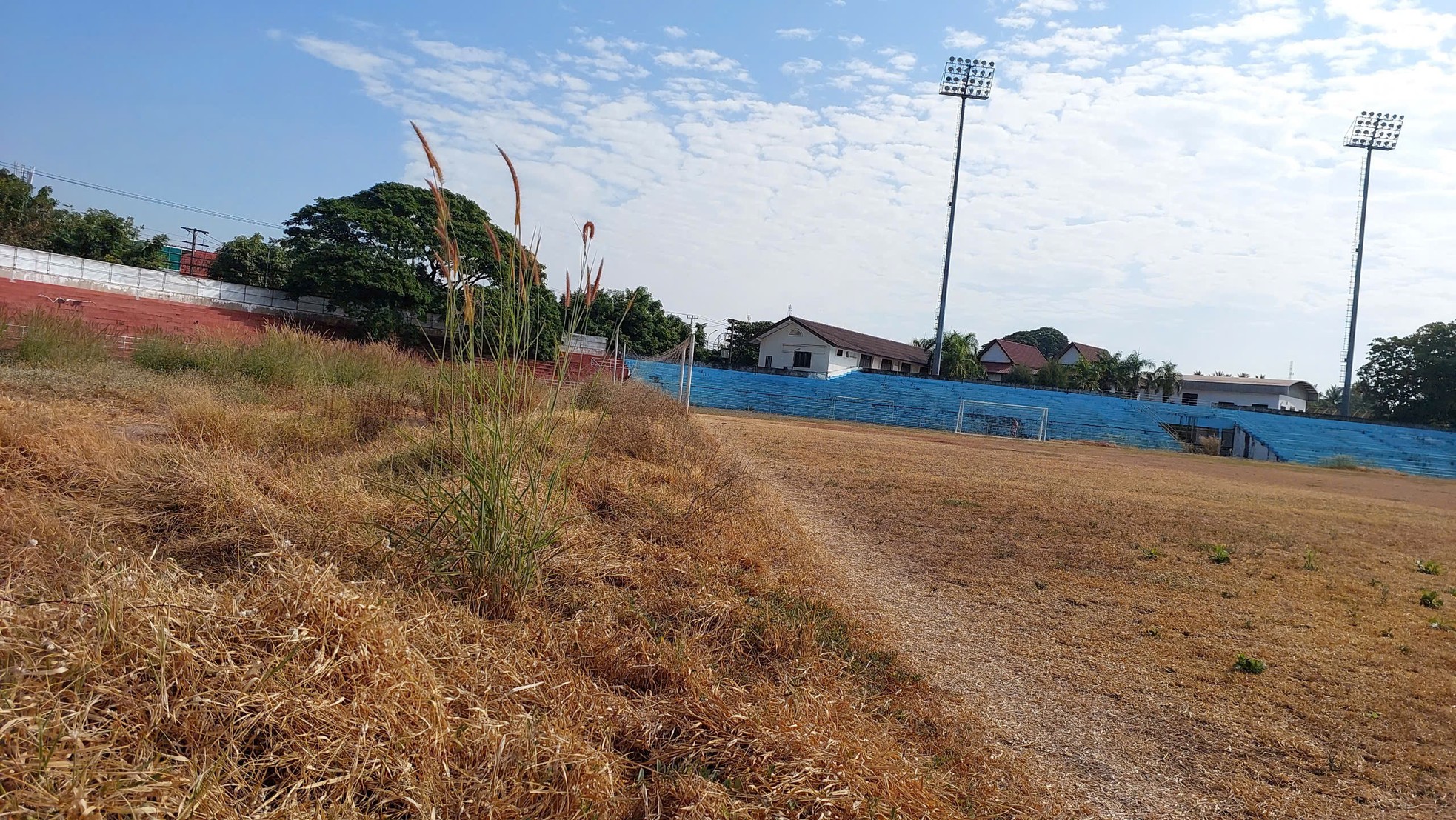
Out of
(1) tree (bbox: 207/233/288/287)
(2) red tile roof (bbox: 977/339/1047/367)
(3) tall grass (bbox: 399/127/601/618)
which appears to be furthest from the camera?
(2) red tile roof (bbox: 977/339/1047/367)

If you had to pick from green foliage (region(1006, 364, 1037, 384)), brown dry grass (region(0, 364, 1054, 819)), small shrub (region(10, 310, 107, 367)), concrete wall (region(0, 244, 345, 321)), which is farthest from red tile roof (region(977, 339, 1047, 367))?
brown dry grass (region(0, 364, 1054, 819))

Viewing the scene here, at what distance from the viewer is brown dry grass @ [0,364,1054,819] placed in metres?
2.11

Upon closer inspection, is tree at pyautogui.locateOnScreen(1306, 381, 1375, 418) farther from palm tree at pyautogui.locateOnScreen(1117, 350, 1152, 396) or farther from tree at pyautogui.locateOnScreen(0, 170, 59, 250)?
tree at pyautogui.locateOnScreen(0, 170, 59, 250)

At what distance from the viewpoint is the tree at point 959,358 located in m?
59.9

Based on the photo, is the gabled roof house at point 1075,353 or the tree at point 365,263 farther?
the gabled roof house at point 1075,353

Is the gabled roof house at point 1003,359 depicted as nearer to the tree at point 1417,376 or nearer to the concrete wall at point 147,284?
the tree at point 1417,376

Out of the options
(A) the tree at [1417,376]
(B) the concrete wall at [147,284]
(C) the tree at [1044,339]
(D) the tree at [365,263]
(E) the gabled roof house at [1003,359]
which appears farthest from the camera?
(C) the tree at [1044,339]

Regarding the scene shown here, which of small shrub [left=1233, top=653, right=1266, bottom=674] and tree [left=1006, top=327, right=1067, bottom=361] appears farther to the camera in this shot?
tree [left=1006, top=327, right=1067, bottom=361]

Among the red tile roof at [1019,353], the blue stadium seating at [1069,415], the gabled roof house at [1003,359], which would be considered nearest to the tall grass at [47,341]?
the blue stadium seating at [1069,415]

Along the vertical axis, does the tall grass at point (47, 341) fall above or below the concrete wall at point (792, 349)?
below

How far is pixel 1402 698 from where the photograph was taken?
4.79m

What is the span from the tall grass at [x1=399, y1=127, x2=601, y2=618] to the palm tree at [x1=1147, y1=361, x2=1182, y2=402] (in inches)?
2652

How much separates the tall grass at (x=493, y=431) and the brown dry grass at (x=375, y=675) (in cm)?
18

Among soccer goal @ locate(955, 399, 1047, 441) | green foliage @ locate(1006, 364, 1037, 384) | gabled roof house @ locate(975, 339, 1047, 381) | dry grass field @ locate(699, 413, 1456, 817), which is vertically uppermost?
gabled roof house @ locate(975, 339, 1047, 381)
